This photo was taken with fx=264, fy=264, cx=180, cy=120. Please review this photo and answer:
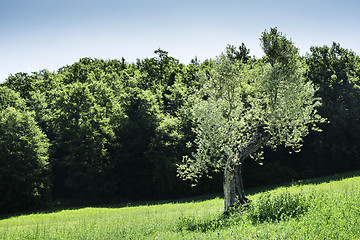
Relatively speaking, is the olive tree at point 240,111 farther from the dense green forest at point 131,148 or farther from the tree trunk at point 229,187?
the dense green forest at point 131,148

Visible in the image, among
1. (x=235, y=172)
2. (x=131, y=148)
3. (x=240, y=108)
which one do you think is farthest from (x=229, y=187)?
(x=131, y=148)

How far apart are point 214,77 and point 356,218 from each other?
12115mm

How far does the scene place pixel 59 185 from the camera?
44.6m

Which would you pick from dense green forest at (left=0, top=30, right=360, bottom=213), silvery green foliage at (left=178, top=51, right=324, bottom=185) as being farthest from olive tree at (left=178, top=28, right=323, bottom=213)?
dense green forest at (left=0, top=30, right=360, bottom=213)

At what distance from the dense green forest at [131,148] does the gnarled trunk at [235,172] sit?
2077cm

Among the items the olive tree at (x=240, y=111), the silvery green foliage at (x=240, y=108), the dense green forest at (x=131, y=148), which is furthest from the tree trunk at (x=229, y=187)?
the dense green forest at (x=131, y=148)

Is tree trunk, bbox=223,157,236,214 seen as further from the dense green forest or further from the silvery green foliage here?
the dense green forest

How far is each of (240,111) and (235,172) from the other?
4137 mm

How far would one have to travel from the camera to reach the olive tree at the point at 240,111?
17000 millimetres

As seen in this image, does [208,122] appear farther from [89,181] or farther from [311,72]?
[311,72]

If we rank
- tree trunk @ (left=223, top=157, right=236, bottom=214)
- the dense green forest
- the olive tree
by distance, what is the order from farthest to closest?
the dense green forest
the olive tree
tree trunk @ (left=223, top=157, right=236, bottom=214)

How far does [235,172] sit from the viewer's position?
1777 centimetres

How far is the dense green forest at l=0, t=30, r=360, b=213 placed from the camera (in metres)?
38.0

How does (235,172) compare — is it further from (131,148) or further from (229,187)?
(131,148)
